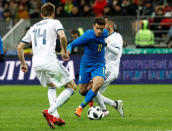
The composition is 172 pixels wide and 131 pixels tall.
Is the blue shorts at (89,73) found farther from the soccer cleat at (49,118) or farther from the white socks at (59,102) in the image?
the soccer cleat at (49,118)

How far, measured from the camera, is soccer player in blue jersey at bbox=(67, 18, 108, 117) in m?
10.5

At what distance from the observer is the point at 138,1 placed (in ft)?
86.0

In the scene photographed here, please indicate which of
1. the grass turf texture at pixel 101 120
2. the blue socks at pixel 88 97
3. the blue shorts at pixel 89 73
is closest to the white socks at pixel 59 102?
the grass turf texture at pixel 101 120

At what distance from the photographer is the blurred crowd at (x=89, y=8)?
81.3ft

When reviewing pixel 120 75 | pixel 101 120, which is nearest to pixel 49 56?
pixel 101 120

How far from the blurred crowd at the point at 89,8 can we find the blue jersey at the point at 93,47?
12883mm

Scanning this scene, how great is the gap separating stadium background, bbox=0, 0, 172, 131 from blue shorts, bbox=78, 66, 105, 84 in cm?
80

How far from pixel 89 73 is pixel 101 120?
39.8 inches

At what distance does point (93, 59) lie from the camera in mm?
10773

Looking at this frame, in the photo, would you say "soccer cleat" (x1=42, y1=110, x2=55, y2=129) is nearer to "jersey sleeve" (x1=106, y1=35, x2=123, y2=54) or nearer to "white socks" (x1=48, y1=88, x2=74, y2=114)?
"white socks" (x1=48, y1=88, x2=74, y2=114)

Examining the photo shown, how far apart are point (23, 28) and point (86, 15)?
3.07 m

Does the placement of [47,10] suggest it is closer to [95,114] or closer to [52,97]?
[52,97]

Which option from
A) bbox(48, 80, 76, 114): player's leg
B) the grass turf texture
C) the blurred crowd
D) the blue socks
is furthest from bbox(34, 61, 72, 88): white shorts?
the blurred crowd

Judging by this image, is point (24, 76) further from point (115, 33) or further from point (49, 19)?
point (49, 19)
